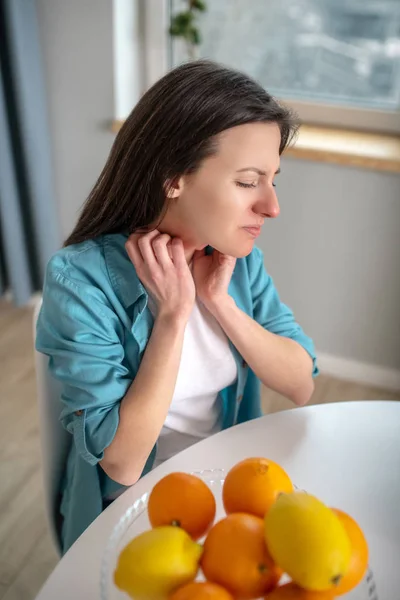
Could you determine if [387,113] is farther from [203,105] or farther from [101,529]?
[101,529]

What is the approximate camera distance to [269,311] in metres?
1.11

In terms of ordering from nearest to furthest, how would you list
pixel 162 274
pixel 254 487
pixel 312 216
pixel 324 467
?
pixel 254 487, pixel 324 467, pixel 162 274, pixel 312 216

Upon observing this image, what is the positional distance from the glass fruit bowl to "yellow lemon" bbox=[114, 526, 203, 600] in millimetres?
48

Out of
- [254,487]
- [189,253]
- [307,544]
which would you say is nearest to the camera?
[307,544]

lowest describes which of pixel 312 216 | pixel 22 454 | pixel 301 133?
pixel 22 454

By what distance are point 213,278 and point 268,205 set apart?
0.17 m

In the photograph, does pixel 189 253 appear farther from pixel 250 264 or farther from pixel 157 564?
pixel 157 564

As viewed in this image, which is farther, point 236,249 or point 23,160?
point 23,160

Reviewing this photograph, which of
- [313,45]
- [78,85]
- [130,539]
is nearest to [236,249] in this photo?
[130,539]

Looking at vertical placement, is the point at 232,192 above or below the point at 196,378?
above

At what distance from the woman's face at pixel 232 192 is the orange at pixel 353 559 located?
1.63 ft

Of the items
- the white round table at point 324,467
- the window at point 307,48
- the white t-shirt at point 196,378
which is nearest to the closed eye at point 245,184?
the white t-shirt at point 196,378

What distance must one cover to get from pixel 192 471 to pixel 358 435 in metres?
0.27

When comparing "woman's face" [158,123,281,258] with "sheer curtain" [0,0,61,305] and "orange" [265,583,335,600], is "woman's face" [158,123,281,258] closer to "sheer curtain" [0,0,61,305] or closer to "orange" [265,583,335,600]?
"orange" [265,583,335,600]
